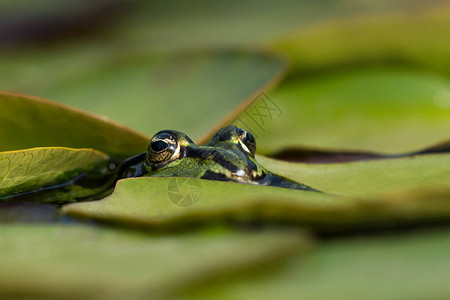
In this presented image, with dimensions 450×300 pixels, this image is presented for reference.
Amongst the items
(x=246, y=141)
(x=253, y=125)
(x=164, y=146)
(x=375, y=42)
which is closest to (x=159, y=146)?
(x=164, y=146)

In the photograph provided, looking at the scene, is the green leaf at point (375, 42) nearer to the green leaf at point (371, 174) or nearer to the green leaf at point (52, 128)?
the green leaf at point (371, 174)

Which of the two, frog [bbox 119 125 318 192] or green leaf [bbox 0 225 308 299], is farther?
frog [bbox 119 125 318 192]

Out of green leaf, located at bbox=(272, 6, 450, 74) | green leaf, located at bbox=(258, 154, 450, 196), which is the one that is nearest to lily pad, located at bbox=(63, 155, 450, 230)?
green leaf, located at bbox=(258, 154, 450, 196)

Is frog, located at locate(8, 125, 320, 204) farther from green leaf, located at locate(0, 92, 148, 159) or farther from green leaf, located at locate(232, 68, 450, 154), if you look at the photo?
green leaf, located at locate(232, 68, 450, 154)

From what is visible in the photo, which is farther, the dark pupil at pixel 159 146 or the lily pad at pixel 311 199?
the dark pupil at pixel 159 146

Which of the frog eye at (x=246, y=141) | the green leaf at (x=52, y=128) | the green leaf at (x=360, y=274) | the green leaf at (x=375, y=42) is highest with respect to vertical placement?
the green leaf at (x=375, y=42)

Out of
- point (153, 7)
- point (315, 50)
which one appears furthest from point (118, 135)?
point (153, 7)

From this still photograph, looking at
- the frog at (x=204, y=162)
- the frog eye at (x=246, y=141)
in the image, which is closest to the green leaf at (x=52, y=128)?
the frog at (x=204, y=162)
